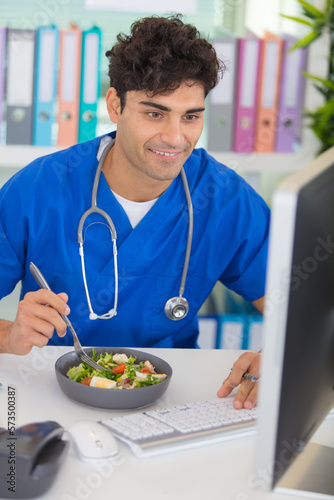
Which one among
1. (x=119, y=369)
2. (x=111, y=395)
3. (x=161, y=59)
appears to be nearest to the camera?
(x=111, y=395)

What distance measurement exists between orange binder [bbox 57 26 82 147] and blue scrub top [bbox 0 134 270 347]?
461mm

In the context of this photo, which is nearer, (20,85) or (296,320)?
(296,320)

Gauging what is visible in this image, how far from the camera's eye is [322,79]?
1824 mm

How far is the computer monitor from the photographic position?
1.55ft

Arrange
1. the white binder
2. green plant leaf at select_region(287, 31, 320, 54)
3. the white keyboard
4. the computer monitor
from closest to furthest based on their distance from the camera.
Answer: the computer monitor, the white keyboard, the white binder, green plant leaf at select_region(287, 31, 320, 54)

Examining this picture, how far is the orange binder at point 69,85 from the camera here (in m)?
1.72

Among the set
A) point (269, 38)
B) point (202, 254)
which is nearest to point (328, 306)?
point (202, 254)

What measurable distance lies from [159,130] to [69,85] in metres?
0.64

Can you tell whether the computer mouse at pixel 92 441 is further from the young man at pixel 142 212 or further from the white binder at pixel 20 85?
the white binder at pixel 20 85

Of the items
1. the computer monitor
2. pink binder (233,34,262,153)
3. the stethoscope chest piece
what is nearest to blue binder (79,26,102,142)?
pink binder (233,34,262,153)

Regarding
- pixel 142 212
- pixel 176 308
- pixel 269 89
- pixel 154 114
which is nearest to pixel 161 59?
pixel 154 114

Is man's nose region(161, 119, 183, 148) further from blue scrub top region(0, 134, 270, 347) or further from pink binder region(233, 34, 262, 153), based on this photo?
pink binder region(233, 34, 262, 153)

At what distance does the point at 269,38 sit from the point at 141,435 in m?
1.47

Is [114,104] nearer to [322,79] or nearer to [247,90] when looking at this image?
[247,90]
